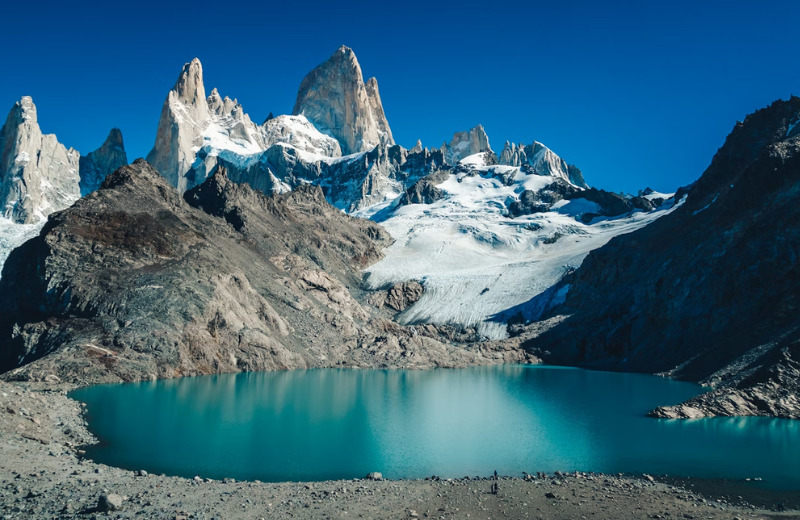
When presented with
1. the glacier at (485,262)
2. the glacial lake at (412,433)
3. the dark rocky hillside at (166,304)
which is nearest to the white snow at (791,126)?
the glacier at (485,262)

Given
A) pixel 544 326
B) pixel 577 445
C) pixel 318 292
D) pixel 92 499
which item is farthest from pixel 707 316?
pixel 92 499

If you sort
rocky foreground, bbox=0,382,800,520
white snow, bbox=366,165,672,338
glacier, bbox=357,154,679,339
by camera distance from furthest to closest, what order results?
1. white snow, bbox=366,165,672,338
2. glacier, bbox=357,154,679,339
3. rocky foreground, bbox=0,382,800,520

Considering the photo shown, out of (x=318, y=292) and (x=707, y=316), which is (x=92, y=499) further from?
(x=318, y=292)

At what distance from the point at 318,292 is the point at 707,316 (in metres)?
57.7

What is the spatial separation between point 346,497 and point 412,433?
48.2 feet

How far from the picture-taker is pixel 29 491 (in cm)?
2233

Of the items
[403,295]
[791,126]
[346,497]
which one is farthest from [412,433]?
[791,126]

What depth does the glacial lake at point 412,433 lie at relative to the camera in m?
29.6

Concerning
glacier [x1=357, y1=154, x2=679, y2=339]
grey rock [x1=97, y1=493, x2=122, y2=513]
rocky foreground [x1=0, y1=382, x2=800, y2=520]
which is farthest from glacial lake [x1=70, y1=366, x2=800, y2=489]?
glacier [x1=357, y1=154, x2=679, y2=339]

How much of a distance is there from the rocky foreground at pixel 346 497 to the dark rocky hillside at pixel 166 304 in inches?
1325

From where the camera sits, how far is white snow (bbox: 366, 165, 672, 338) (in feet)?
404

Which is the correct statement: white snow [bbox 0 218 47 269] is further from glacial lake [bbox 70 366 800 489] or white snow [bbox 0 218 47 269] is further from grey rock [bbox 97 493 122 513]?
grey rock [bbox 97 493 122 513]

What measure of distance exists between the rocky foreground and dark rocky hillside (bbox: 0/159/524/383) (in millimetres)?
33661

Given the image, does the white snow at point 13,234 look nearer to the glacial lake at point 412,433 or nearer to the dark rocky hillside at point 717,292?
the glacial lake at point 412,433
